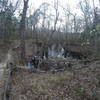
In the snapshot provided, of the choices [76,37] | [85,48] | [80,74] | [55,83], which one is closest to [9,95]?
[55,83]

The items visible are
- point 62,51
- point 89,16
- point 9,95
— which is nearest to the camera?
point 9,95

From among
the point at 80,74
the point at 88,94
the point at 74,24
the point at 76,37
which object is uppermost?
the point at 74,24

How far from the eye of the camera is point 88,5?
2672cm

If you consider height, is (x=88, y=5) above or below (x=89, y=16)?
above

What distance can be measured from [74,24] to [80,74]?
23718 mm

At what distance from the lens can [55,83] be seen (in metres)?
6.54

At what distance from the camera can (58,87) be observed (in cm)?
629

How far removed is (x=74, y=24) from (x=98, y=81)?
2453 cm

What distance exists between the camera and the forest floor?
5730mm

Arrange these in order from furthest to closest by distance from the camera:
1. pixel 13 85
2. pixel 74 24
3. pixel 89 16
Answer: pixel 74 24
pixel 89 16
pixel 13 85

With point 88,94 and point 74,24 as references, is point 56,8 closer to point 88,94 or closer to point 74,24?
point 74,24

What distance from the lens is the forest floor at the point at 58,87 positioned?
5.73 meters

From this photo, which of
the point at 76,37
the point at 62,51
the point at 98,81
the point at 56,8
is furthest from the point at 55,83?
the point at 76,37

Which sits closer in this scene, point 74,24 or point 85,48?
point 85,48
